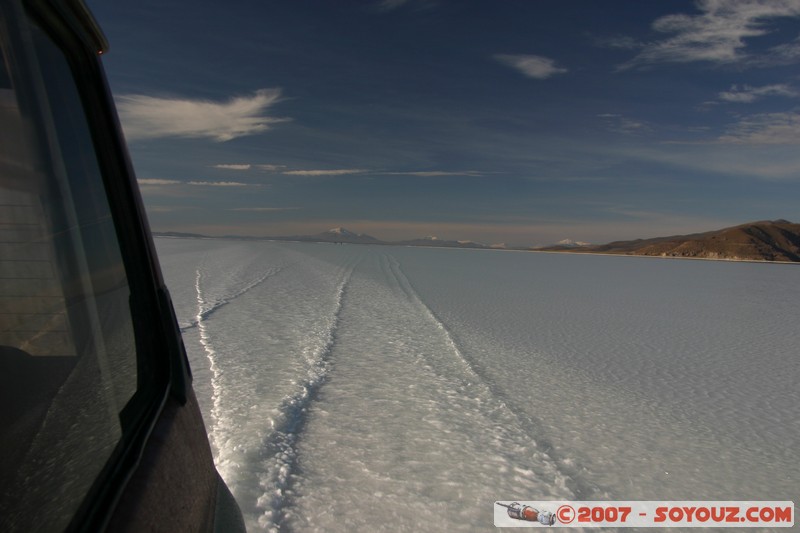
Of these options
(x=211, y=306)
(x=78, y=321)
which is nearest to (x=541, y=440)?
(x=78, y=321)

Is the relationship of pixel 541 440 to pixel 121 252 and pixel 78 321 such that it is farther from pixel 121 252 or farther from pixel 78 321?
pixel 78 321

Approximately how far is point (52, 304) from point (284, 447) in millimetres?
2760

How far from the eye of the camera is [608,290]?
53.4 feet

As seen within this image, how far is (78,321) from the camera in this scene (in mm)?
913

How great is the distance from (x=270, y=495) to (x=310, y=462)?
44 centimetres

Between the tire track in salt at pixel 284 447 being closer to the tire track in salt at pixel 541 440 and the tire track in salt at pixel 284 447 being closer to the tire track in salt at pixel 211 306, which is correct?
the tire track in salt at pixel 541 440

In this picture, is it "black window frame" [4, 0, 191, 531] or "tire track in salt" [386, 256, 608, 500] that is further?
"tire track in salt" [386, 256, 608, 500]

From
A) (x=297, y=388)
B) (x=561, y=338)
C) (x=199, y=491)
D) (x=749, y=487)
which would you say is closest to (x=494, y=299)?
(x=561, y=338)

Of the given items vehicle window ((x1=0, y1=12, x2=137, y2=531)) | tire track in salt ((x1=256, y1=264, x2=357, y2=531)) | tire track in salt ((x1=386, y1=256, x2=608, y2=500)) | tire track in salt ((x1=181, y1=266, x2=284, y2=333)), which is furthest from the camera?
tire track in salt ((x1=181, y1=266, x2=284, y2=333))

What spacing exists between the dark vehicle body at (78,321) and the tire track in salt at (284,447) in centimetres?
138

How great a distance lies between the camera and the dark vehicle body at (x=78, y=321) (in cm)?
71

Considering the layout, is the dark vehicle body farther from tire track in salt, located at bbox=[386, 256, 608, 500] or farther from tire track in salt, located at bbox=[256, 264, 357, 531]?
tire track in salt, located at bbox=[386, 256, 608, 500]

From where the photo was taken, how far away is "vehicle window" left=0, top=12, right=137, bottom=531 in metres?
0.69

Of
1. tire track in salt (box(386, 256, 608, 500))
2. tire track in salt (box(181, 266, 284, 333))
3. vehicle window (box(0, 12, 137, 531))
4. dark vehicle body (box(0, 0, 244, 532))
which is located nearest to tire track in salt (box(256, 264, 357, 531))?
dark vehicle body (box(0, 0, 244, 532))
